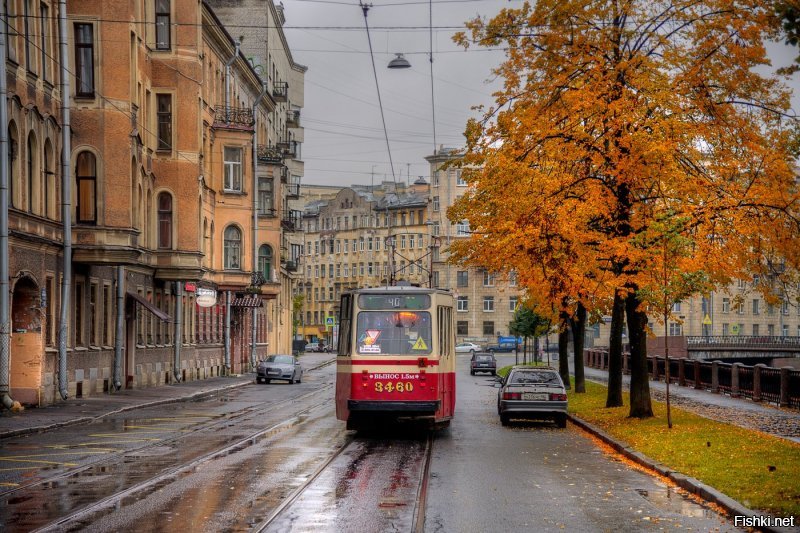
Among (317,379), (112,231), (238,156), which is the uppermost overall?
(238,156)

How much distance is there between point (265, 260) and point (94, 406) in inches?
1526

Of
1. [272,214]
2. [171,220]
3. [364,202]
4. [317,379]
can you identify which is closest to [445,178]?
[364,202]

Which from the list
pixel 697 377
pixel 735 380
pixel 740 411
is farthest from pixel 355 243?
pixel 740 411

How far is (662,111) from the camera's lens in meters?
25.5

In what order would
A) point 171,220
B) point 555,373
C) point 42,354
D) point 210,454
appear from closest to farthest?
point 210,454, point 555,373, point 42,354, point 171,220

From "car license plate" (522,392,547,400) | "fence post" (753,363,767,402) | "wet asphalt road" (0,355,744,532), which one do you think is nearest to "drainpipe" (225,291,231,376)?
"fence post" (753,363,767,402)

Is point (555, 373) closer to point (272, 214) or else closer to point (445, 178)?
point (272, 214)

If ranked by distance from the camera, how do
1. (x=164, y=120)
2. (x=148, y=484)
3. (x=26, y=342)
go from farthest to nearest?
(x=164, y=120) < (x=26, y=342) < (x=148, y=484)

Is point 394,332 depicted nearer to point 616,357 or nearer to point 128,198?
point 616,357

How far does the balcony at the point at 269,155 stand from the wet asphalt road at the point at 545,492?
47.8 meters

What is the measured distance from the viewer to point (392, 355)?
2411 centimetres

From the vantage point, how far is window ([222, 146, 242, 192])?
59209mm

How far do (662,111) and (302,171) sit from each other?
68.9 metres

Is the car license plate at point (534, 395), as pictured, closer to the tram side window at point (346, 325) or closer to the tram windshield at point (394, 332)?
the tram windshield at point (394, 332)
